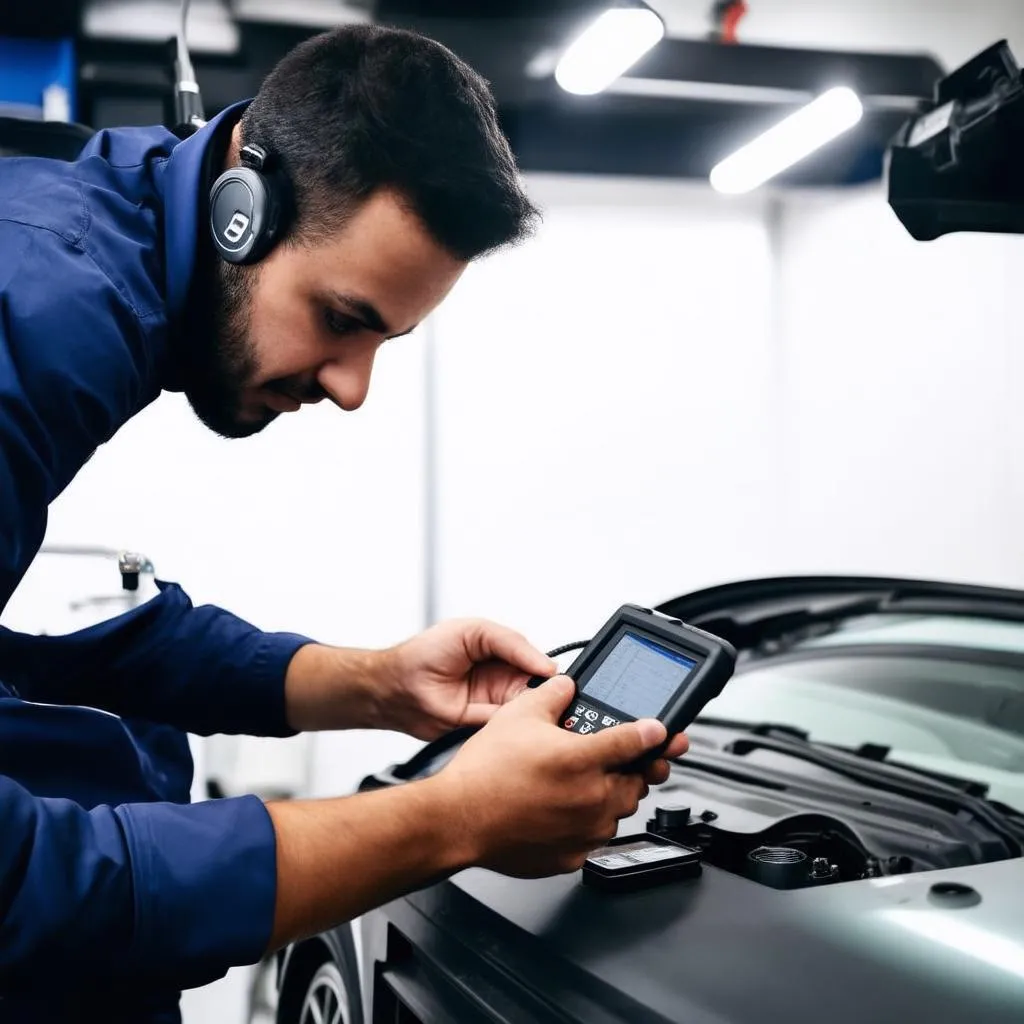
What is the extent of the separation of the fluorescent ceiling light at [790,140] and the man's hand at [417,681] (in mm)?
2312


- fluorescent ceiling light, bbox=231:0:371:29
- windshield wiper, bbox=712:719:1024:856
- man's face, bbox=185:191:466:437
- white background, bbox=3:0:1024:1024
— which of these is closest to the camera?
man's face, bbox=185:191:466:437

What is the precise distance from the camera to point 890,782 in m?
1.21

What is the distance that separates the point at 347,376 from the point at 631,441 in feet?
8.95

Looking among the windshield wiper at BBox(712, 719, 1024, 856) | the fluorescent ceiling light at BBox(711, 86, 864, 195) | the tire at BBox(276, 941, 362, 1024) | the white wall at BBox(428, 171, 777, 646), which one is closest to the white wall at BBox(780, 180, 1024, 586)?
the white wall at BBox(428, 171, 777, 646)

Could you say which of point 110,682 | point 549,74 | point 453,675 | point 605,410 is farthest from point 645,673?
point 605,410

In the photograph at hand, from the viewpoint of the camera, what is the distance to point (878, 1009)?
69 cm

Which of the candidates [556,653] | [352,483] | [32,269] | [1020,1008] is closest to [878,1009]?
[1020,1008]

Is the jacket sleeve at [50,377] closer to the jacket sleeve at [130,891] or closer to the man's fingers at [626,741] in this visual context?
the jacket sleeve at [130,891]

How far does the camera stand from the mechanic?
70 cm

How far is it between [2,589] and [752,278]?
11.7ft

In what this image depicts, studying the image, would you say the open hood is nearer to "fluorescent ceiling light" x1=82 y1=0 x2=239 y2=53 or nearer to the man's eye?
the man's eye

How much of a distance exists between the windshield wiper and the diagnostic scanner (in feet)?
1.32

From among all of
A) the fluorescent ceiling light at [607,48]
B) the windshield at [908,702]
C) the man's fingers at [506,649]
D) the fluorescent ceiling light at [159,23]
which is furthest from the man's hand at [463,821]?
the fluorescent ceiling light at [159,23]

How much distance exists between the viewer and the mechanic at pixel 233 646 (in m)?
0.70
